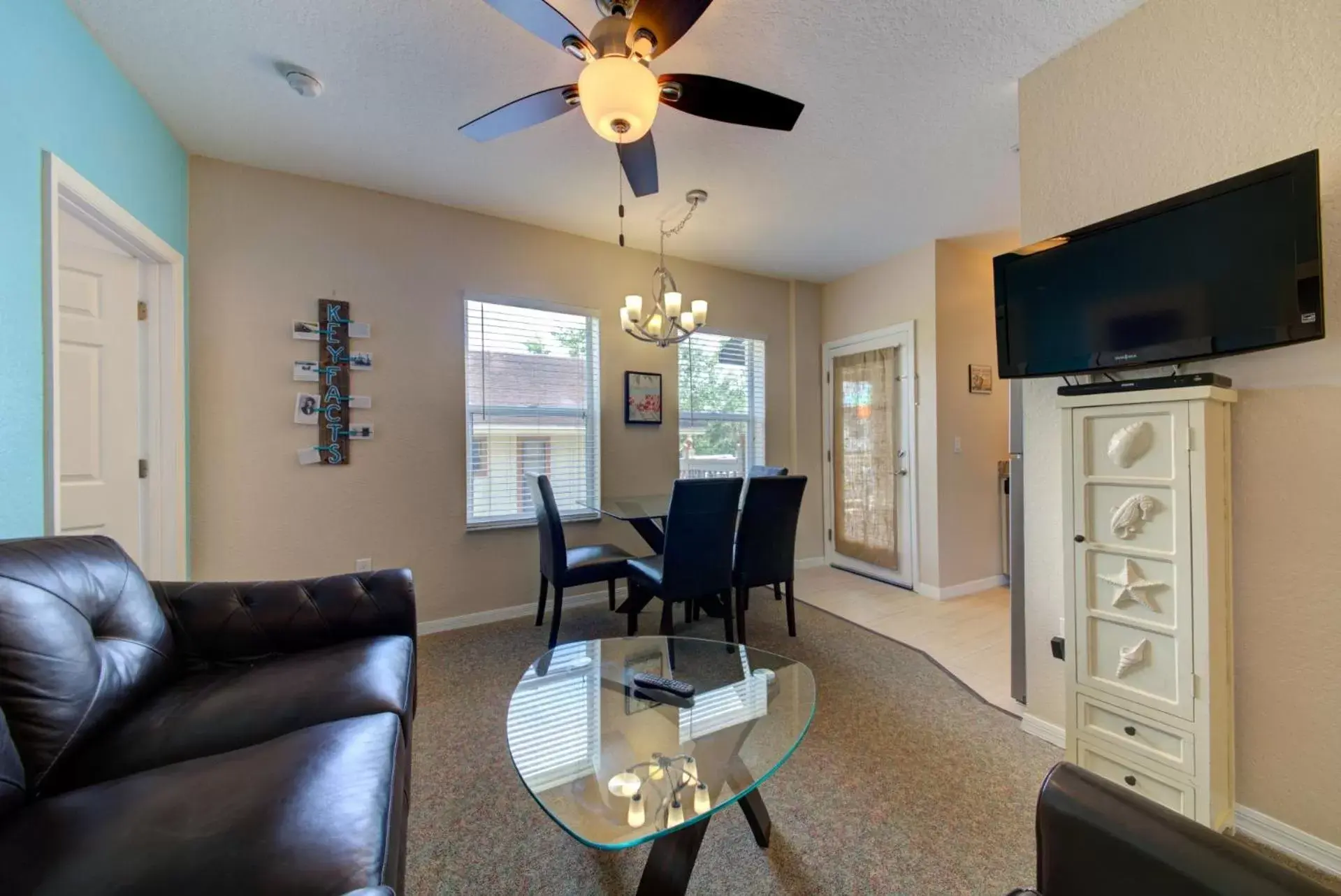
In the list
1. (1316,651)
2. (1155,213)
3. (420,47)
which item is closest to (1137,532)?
(1316,651)

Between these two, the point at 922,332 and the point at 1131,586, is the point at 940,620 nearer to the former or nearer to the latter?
the point at 1131,586

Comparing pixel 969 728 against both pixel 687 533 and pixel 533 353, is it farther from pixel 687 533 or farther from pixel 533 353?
pixel 533 353

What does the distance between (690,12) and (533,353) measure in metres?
2.33

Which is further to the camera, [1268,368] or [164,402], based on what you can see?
[164,402]

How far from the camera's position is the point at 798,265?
412 centimetres

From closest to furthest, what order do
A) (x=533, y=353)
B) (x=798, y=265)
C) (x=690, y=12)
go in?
(x=690, y=12) < (x=533, y=353) < (x=798, y=265)

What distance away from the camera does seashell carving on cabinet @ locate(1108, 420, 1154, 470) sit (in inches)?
58.5

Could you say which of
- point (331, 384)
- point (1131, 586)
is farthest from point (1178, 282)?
point (331, 384)

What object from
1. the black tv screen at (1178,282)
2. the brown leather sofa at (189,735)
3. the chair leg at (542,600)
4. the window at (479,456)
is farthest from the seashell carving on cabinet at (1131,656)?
the window at (479,456)

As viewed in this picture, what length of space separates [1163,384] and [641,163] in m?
1.84

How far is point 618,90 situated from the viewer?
52.6 inches

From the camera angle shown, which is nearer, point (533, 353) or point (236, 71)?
point (236, 71)

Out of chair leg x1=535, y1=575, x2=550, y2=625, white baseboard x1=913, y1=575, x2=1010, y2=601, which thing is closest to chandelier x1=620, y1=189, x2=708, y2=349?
chair leg x1=535, y1=575, x2=550, y2=625

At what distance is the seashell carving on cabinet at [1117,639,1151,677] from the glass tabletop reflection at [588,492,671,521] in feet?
5.57
